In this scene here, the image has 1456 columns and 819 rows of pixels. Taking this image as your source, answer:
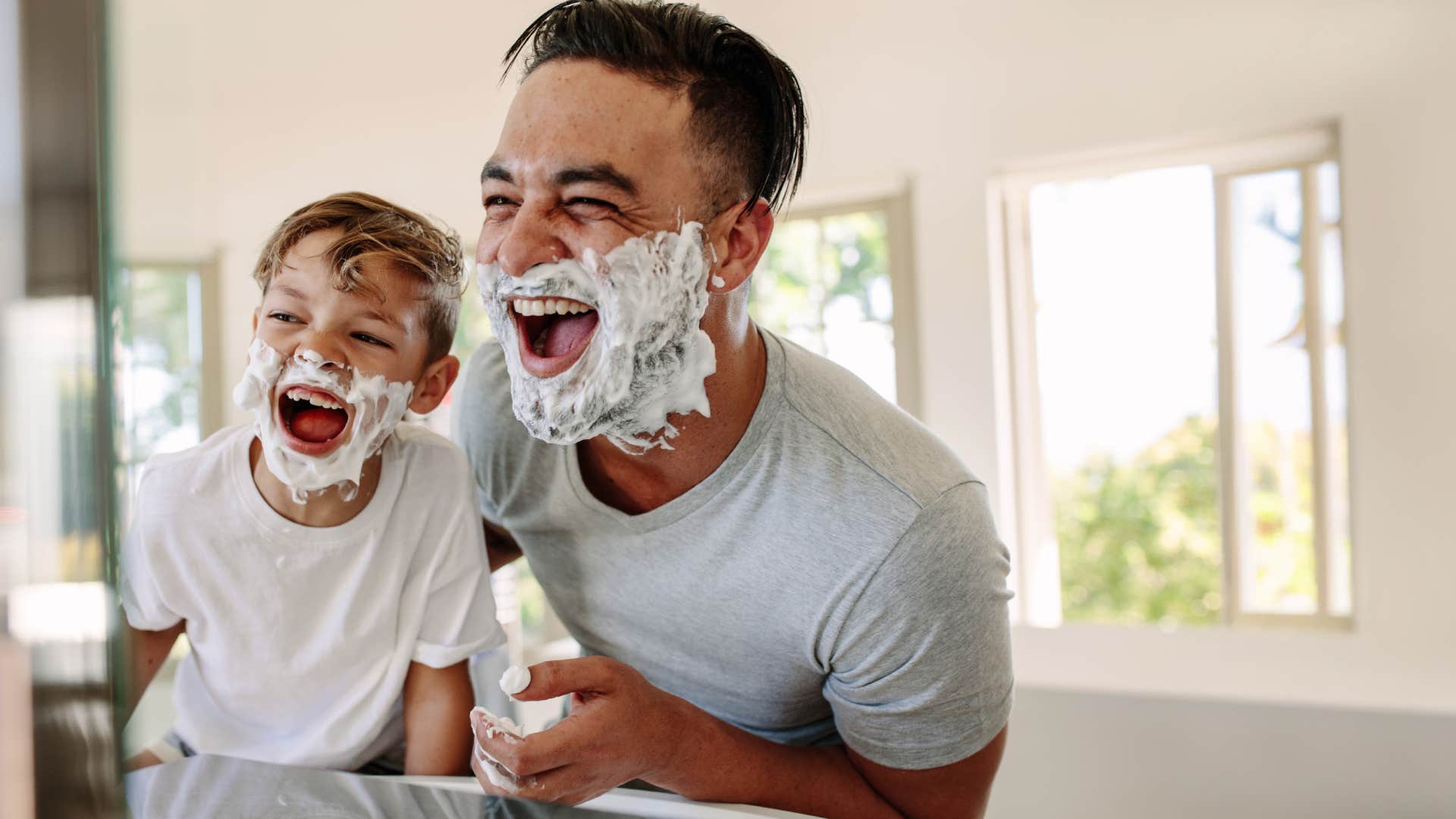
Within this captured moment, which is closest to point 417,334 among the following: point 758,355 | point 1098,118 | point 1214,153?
point 758,355

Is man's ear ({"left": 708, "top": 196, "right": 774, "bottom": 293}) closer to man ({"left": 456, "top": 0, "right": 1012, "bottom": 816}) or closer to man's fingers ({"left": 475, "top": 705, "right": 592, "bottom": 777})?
man ({"left": 456, "top": 0, "right": 1012, "bottom": 816})

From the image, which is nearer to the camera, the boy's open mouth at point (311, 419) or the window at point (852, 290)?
the boy's open mouth at point (311, 419)

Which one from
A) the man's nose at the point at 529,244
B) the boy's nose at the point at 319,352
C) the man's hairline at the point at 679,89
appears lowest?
the boy's nose at the point at 319,352

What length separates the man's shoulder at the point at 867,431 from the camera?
736 millimetres

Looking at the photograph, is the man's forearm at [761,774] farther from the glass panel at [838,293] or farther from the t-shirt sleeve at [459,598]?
the glass panel at [838,293]

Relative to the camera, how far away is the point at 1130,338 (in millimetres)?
2027

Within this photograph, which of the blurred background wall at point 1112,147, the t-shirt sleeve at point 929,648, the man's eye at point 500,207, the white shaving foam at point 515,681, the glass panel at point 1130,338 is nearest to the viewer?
the white shaving foam at point 515,681

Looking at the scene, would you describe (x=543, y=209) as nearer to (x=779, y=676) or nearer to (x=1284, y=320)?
(x=779, y=676)

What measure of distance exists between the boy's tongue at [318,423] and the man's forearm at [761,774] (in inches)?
11.3

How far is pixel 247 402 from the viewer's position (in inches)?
23.6

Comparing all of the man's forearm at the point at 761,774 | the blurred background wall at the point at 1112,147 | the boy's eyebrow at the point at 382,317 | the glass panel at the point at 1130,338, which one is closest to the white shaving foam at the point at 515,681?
the man's forearm at the point at 761,774

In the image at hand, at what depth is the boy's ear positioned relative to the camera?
69 cm

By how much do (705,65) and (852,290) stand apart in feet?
4.59

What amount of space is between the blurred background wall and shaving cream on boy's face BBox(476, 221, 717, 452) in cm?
39
